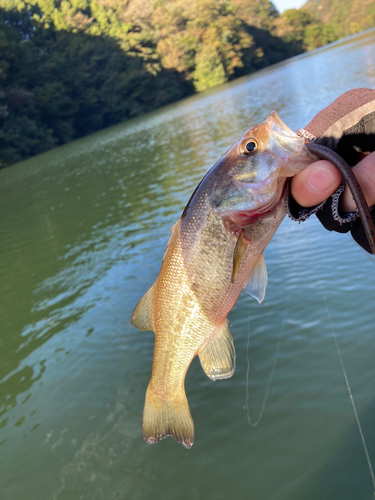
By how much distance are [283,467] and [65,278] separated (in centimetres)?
717

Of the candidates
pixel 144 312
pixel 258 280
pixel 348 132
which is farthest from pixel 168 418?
pixel 348 132

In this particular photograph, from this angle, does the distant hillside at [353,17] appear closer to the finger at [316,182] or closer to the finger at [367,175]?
the finger at [367,175]

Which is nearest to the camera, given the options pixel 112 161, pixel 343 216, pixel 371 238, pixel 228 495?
pixel 371 238

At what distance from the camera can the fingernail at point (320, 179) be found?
2.11m

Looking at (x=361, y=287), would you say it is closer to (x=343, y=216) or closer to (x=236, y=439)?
(x=236, y=439)

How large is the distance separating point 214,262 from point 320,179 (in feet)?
2.52

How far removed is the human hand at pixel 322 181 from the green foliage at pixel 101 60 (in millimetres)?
46747

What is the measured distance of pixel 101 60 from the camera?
6438 centimetres

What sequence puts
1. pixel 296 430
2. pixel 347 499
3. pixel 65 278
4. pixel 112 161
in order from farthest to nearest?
pixel 112 161, pixel 65 278, pixel 296 430, pixel 347 499

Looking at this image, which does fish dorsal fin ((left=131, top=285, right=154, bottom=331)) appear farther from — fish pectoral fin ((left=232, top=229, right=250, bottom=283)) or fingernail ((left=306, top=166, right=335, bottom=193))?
fingernail ((left=306, top=166, right=335, bottom=193))

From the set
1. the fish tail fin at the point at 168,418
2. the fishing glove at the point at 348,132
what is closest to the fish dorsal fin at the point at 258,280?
the fishing glove at the point at 348,132

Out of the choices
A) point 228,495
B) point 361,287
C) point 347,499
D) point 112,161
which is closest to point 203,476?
point 228,495

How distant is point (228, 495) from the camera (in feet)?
12.6

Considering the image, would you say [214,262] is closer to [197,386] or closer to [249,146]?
[249,146]
